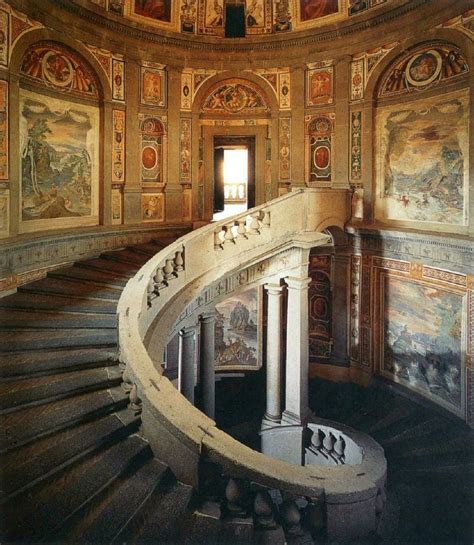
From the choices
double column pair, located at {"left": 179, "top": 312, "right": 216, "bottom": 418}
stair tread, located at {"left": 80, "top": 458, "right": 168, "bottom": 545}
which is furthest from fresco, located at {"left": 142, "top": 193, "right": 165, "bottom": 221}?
stair tread, located at {"left": 80, "top": 458, "right": 168, "bottom": 545}

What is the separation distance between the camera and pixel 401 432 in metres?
11.0

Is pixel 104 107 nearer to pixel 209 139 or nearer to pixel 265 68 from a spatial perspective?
pixel 209 139

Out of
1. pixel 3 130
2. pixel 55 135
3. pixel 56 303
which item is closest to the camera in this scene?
pixel 56 303

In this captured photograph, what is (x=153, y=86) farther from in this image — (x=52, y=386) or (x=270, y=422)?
(x=52, y=386)

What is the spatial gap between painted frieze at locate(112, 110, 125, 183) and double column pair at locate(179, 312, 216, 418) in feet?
13.7

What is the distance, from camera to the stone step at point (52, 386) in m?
4.99

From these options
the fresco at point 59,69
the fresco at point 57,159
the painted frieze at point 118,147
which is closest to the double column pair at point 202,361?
the fresco at point 57,159

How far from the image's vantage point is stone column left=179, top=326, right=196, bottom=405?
37.9ft

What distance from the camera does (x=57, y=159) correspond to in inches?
416

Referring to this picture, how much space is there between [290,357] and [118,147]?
6.78 meters

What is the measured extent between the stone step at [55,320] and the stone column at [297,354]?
5299 mm

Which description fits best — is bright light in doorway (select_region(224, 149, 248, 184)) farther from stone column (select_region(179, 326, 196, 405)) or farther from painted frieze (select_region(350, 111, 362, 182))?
stone column (select_region(179, 326, 196, 405))

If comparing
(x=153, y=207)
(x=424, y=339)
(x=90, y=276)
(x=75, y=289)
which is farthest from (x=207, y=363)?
(x=424, y=339)

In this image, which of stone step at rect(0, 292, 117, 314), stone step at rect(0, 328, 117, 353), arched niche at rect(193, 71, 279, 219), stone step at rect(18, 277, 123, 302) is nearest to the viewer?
stone step at rect(0, 328, 117, 353)
